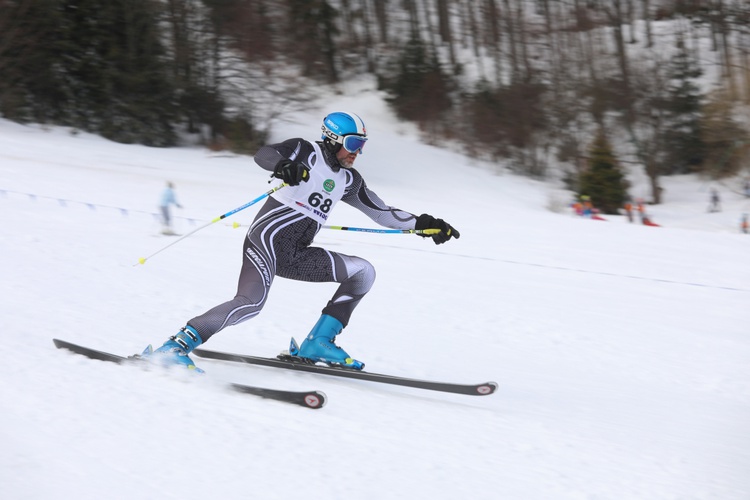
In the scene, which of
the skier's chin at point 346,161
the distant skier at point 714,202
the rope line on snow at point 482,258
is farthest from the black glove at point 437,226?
the distant skier at point 714,202

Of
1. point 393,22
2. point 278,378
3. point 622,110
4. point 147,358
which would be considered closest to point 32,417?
point 147,358

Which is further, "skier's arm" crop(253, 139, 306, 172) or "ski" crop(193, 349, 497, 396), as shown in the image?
"ski" crop(193, 349, 497, 396)

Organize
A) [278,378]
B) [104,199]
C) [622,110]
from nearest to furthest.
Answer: [278,378]
[104,199]
[622,110]

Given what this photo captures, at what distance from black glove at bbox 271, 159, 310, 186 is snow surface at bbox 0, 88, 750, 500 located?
3.78 feet

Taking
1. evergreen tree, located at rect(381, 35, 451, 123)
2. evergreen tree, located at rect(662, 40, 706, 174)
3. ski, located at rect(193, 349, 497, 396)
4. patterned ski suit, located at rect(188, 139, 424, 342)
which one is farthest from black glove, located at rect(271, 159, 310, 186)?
evergreen tree, located at rect(662, 40, 706, 174)

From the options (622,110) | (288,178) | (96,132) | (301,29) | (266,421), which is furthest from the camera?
(301,29)

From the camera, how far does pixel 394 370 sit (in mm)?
5277

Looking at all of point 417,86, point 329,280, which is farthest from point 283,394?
point 417,86

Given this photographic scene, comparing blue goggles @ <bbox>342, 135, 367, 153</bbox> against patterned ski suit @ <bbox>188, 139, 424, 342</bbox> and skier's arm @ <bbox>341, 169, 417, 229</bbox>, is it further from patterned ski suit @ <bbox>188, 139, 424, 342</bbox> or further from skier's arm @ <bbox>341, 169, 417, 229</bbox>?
skier's arm @ <bbox>341, 169, 417, 229</bbox>

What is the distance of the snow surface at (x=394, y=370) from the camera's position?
10.3 ft

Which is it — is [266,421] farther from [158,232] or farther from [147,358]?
[158,232]

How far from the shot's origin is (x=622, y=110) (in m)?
27.8

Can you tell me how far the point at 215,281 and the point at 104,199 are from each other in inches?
262

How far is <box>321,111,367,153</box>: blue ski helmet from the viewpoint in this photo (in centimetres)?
432
